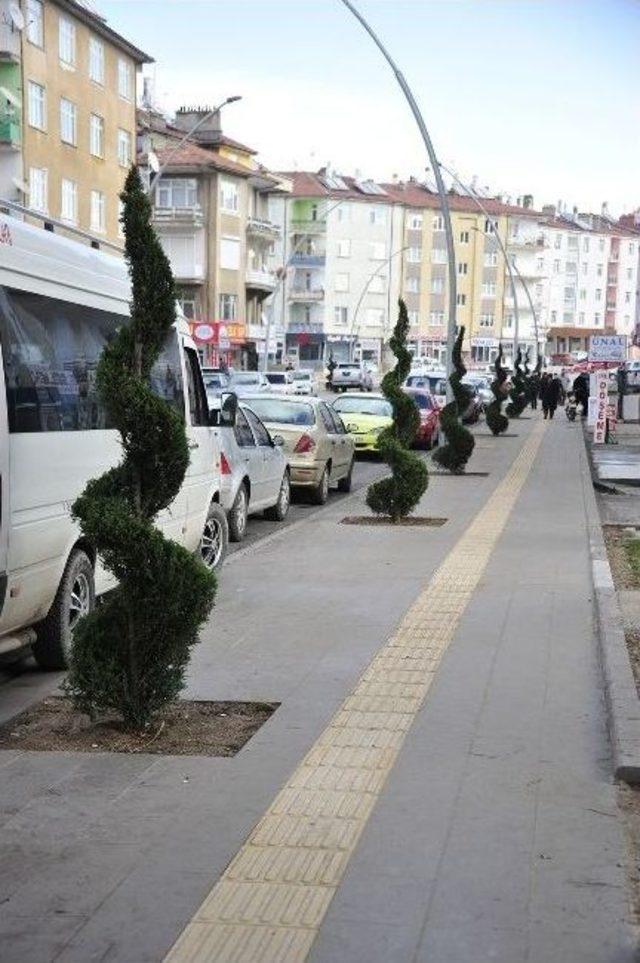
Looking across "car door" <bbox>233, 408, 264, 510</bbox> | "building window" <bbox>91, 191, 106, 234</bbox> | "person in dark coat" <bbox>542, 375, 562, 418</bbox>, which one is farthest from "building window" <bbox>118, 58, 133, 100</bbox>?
"car door" <bbox>233, 408, 264, 510</bbox>

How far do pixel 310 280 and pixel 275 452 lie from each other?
92.5 metres

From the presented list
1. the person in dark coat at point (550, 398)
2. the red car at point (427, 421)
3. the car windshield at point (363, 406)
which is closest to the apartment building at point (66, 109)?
the red car at point (427, 421)

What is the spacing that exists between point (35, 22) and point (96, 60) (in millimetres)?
5670

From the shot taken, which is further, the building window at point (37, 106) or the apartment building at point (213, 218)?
the apartment building at point (213, 218)

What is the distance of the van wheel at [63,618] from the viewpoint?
7812 mm

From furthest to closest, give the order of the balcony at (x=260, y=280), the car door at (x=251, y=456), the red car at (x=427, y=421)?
the balcony at (x=260, y=280)
the red car at (x=427, y=421)
the car door at (x=251, y=456)

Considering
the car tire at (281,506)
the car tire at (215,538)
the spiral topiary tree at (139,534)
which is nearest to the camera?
the spiral topiary tree at (139,534)

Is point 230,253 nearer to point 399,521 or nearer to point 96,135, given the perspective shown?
point 96,135

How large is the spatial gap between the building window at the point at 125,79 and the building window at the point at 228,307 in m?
22.6

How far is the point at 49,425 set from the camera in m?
7.46

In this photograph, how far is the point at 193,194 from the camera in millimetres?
74125

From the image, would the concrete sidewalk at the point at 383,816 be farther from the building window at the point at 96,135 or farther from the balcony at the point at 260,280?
the balcony at the point at 260,280

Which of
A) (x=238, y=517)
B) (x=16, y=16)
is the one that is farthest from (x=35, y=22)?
(x=238, y=517)

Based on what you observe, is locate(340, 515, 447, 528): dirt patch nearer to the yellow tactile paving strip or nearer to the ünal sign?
the yellow tactile paving strip
